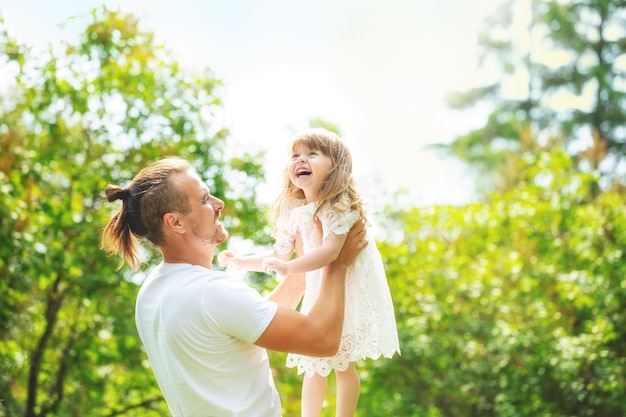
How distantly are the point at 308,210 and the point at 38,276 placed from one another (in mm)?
3486

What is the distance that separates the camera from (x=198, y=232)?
7.01 ft

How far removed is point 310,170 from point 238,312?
74 centimetres

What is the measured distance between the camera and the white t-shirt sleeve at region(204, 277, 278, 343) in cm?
193

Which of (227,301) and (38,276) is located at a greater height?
(227,301)

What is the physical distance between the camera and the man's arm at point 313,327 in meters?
1.95

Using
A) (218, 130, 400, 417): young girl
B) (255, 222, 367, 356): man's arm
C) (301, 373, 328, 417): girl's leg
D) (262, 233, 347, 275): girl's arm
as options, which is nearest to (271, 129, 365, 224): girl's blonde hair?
(218, 130, 400, 417): young girl

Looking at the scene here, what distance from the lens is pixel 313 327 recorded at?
199cm

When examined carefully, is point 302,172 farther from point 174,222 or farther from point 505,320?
point 505,320

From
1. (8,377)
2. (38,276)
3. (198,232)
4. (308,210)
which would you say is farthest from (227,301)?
(8,377)

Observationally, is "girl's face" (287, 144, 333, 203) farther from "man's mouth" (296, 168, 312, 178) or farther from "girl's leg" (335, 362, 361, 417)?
"girl's leg" (335, 362, 361, 417)

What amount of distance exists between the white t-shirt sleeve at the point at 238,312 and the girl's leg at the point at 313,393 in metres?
0.62

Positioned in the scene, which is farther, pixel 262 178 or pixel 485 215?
pixel 485 215

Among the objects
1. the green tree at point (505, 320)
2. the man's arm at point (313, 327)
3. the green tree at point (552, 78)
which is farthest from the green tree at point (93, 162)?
the green tree at point (552, 78)

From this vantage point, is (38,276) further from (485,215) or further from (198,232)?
(485,215)
